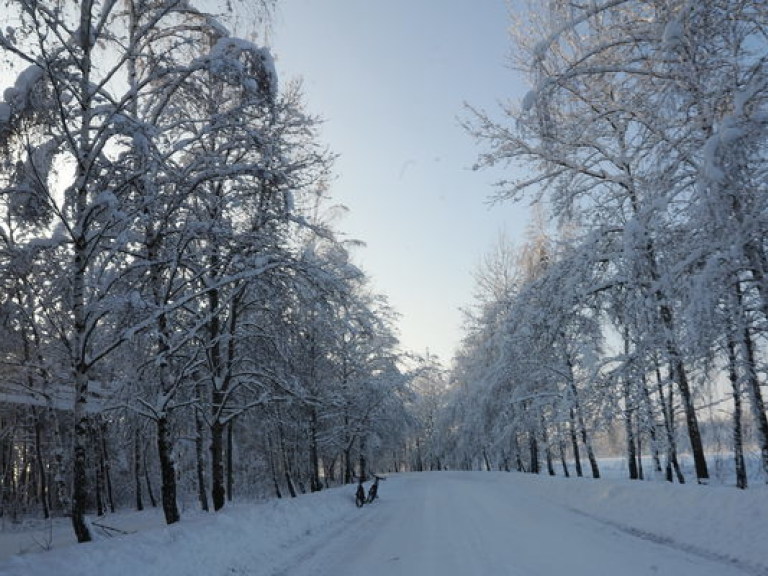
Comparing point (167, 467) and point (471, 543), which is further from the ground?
point (167, 467)

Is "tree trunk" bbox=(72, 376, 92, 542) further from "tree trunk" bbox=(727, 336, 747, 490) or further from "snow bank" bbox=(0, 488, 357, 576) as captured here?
"tree trunk" bbox=(727, 336, 747, 490)

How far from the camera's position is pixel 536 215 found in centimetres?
2581

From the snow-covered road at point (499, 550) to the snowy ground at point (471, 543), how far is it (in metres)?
0.02

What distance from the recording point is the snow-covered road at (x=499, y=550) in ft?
23.5

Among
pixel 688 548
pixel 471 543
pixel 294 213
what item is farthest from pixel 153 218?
pixel 688 548

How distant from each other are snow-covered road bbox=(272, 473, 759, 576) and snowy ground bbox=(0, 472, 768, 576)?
2cm

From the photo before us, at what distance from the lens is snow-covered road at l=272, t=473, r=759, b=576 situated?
7176mm

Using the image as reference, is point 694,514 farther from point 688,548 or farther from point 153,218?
point 153,218

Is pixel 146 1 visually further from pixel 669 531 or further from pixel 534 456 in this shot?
pixel 534 456

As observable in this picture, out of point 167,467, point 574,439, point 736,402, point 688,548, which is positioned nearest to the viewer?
point 688,548

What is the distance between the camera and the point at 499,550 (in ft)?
28.3

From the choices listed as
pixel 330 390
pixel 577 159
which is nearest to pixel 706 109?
pixel 577 159

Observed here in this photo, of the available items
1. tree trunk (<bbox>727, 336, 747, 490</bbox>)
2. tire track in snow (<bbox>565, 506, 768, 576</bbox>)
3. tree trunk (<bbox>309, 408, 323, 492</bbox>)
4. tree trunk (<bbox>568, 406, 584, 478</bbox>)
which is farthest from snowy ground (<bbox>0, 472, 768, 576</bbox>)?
tree trunk (<bbox>309, 408, 323, 492</bbox>)

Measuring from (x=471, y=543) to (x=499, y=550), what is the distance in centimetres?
96
